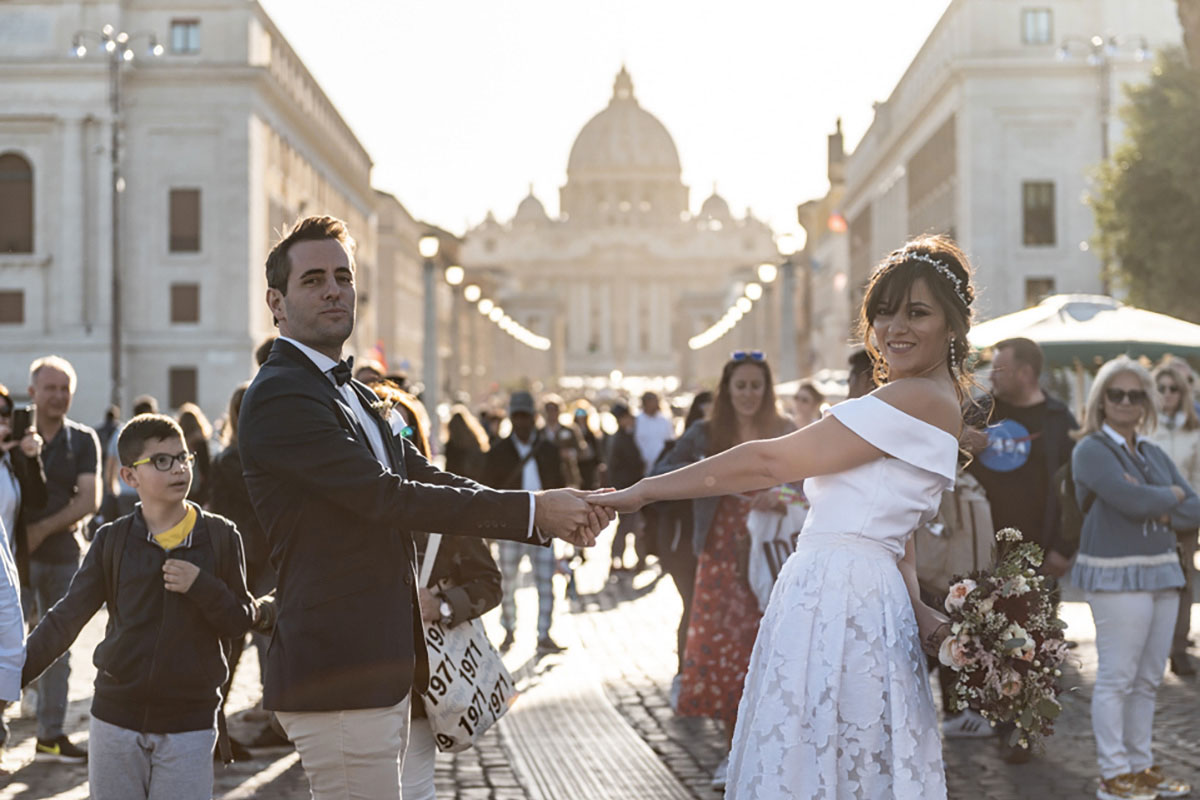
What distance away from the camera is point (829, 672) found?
12.7ft

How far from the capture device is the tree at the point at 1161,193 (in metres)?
29.4

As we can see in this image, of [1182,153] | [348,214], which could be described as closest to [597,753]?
[1182,153]

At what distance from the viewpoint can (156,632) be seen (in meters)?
5.02

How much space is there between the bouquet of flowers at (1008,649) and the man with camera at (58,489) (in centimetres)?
517

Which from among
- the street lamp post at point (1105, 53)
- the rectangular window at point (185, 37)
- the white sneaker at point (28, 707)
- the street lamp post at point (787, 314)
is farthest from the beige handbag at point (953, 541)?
the rectangular window at point (185, 37)

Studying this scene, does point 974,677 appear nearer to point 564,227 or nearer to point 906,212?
point 906,212

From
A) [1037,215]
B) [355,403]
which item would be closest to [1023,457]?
[355,403]

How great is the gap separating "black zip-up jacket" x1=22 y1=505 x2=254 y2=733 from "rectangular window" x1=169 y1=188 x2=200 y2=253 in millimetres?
43874

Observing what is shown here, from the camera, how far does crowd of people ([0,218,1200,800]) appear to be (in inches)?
152

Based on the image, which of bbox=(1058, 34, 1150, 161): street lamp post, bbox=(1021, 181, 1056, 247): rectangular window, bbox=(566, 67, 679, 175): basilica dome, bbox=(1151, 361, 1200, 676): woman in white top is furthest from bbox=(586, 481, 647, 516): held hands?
bbox=(566, 67, 679, 175): basilica dome

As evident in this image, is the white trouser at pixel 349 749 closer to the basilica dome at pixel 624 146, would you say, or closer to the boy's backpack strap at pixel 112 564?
the boy's backpack strap at pixel 112 564

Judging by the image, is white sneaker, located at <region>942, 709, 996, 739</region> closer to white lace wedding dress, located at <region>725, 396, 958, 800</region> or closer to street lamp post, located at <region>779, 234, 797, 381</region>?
white lace wedding dress, located at <region>725, 396, 958, 800</region>

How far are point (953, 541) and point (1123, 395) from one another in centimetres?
100

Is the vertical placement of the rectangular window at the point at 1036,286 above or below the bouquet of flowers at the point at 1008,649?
above
